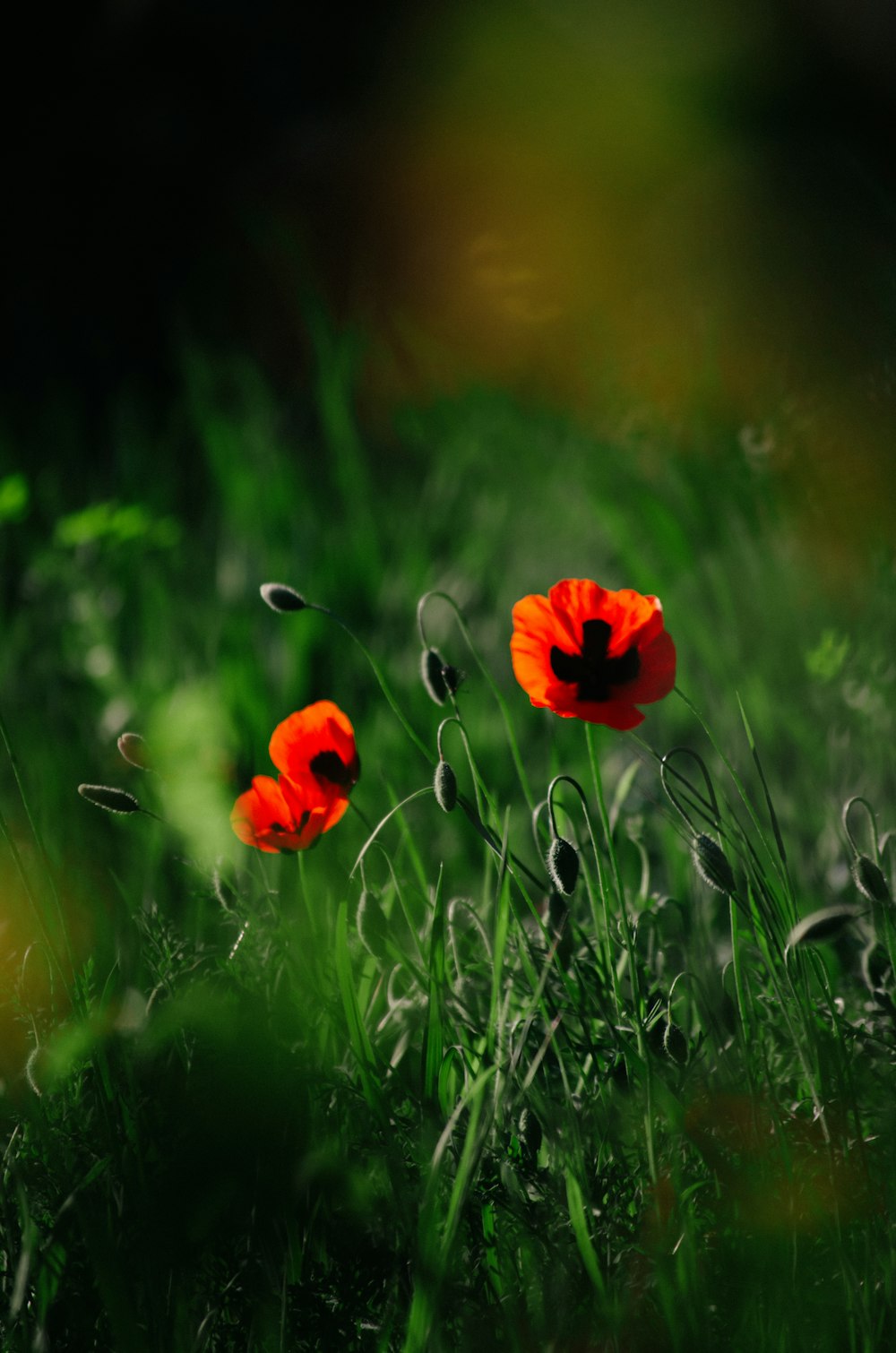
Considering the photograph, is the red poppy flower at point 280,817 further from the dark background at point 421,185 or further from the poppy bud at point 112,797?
the dark background at point 421,185

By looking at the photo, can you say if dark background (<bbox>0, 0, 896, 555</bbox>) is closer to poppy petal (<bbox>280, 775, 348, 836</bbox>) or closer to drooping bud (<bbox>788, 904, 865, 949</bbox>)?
poppy petal (<bbox>280, 775, 348, 836</bbox>)

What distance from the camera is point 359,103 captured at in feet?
15.0

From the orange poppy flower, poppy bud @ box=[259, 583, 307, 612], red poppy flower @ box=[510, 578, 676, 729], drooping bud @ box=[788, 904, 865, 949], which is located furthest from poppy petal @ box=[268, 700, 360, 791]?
drooping bud @ box=[788, 904, 865, 949]

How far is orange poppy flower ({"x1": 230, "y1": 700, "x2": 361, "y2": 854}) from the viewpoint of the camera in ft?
3.82

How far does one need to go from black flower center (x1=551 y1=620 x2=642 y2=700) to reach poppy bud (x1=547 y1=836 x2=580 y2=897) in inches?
6.8

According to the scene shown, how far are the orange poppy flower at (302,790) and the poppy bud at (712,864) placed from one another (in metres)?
0.37

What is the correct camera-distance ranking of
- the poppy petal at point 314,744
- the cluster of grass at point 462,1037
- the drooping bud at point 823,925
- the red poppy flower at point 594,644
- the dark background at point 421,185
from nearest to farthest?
the drooping bud at point 823,925, the cluster of grass at point 462,1037, the red poppy flower at point 594,644, the poppy petal at point 314,744, the dark background at point 421,185

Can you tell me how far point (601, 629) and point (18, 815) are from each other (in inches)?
48.6

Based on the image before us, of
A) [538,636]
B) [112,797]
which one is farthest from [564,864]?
[112,797]

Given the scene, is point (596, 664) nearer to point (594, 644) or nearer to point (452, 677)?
point (594, 644)

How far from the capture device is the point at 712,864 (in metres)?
1.00

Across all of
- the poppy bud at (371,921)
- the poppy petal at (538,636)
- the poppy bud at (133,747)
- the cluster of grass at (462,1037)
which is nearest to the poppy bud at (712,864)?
the cluster of grass at (462,1037)

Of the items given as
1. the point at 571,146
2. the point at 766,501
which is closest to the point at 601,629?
the point at 766,501

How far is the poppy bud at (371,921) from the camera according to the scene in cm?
116
